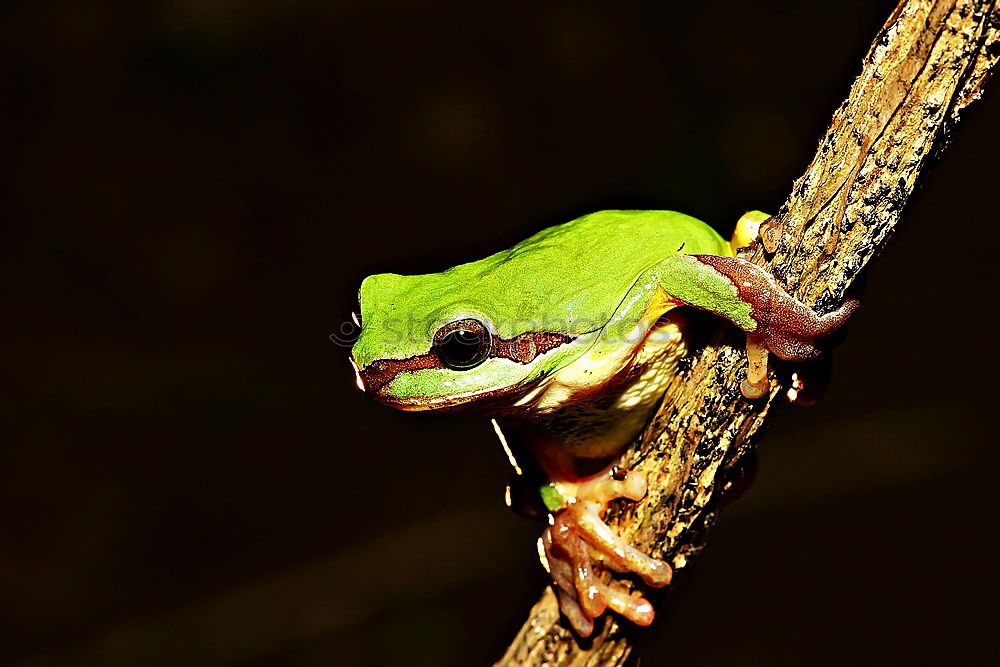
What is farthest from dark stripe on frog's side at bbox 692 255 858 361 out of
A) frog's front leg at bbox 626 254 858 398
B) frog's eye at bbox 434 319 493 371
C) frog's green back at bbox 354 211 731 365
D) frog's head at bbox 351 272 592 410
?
frog's eye at bbox 434 319 493 371

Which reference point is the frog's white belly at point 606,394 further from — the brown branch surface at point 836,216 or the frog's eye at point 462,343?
the frog's eye at point 462,343

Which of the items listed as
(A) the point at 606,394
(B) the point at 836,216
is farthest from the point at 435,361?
(B) the point at 836,216

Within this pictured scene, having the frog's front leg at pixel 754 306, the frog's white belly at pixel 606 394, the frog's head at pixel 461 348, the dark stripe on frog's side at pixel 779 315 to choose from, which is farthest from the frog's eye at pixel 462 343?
the dark stripe on frog's side at pixel 779 315

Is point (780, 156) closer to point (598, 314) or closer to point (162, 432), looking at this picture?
point (598, 314)

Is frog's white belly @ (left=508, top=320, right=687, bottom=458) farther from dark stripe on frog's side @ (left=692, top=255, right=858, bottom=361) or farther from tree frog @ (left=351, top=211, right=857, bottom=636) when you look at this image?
dark stripe on frog's side @ (left=692, top=255, right=858, bottom=361)

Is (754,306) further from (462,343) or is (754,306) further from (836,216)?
(462,343)
